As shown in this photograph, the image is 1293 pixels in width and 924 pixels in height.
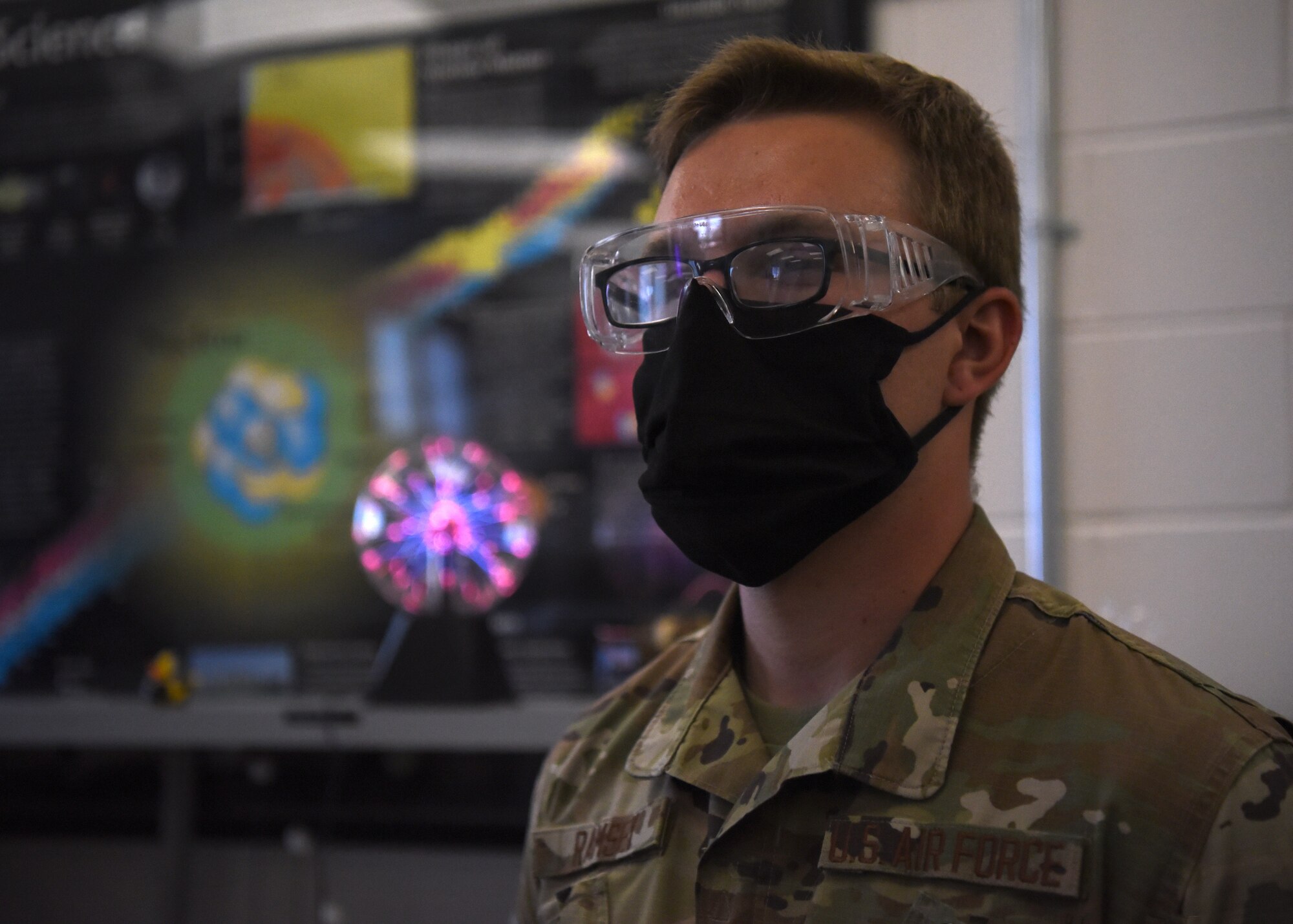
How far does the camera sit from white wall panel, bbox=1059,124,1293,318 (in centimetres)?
154

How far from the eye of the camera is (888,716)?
813 millimetres

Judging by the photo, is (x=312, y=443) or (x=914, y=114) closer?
(x=914, y=114)

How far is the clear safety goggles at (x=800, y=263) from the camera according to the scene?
2.89ft

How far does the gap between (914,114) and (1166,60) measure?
894mm

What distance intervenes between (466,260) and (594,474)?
0.47 m

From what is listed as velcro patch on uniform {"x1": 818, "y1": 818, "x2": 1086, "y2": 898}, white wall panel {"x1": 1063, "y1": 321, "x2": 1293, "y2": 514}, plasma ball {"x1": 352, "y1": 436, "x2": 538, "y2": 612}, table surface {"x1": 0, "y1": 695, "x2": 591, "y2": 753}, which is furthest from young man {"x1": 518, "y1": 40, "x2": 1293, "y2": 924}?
plasma ball {"x1": 352, "y1": 436, "x2": 538, "y2": 612}

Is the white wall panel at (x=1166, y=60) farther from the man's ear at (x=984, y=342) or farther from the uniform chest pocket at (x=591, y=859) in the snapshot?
the uniform chest pocket at (x=591, y=859)

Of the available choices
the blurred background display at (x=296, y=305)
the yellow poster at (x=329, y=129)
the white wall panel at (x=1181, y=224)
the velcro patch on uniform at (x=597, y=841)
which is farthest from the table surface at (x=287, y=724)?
Answer: the white wall panel at (x=1181, y=224)

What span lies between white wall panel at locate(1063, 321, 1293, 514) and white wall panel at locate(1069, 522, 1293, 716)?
0.05 metres

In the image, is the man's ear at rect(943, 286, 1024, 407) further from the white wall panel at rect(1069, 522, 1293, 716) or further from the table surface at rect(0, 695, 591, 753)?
the table surface at rect(0, 695, 591, 753)

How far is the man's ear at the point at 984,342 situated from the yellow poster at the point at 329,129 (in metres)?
1.44

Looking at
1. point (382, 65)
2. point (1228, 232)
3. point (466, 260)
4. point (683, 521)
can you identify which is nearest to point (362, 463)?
point (466, 260)

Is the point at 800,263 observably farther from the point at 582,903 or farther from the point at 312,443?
the point at 312,443

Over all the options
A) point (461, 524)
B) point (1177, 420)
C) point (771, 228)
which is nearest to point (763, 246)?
point (771, 228)
